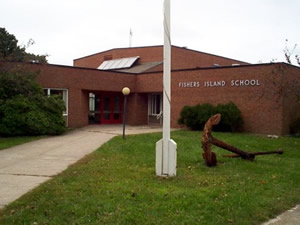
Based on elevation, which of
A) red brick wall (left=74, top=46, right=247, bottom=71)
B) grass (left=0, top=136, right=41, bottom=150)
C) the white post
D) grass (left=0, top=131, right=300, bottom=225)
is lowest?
grass (left=0, top=131, right=300, bottom=225)

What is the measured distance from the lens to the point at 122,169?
8.70 m

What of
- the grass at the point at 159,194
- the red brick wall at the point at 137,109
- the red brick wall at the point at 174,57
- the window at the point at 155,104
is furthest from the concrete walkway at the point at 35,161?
the red brick wall at the point at 174,57

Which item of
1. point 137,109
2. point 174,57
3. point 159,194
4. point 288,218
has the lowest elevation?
point 288,218

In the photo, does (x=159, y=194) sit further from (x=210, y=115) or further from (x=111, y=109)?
(x=111, y=109)

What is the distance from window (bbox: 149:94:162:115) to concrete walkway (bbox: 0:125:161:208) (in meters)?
10.1

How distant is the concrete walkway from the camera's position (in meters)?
7.18

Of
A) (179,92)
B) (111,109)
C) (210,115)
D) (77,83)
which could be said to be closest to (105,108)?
(111,109)

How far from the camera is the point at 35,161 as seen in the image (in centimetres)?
1038

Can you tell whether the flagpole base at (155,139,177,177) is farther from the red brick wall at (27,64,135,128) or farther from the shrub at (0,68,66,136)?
the red brick wall at (27,64,135,128)

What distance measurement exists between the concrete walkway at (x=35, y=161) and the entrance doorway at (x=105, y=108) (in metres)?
8.58

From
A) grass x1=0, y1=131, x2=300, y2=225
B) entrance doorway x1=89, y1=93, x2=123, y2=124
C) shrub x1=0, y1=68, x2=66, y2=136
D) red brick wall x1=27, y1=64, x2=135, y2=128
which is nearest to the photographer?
grass x1=0, y1=131, x2=300, y2=225

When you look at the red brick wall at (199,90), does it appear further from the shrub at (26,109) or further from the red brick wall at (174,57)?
the red brick wall at (174,57)

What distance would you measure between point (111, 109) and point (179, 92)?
18.6ft

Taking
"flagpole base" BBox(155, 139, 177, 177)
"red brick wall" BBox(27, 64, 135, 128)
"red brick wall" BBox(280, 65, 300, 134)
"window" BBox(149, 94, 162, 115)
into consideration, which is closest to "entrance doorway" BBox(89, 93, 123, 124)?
"red brick wall" BBox(27, 64, 135, 128)
